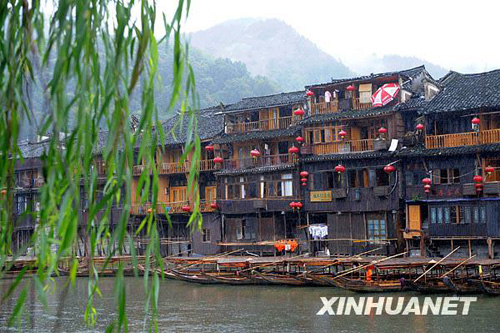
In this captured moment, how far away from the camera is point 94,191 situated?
507cm

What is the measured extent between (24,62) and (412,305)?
22710 mm

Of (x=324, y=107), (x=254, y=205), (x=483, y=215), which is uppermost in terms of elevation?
(x=324, y=107)

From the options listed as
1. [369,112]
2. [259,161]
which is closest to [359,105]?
[369,112]

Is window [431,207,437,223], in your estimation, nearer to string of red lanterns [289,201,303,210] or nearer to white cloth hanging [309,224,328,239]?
white cloth hanging [309,224,328,239]

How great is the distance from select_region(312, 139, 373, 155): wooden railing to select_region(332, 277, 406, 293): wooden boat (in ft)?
34.4

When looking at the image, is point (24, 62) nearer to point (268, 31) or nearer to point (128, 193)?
point (128, 193)

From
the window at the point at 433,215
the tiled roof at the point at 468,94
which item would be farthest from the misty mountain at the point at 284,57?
the window at the point at 433,215

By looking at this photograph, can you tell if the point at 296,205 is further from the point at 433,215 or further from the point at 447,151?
the point at 447,151

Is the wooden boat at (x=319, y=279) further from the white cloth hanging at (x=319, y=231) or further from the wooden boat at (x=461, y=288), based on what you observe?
the white cloth hanging at (x=319, y=231)

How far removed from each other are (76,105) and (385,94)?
111 ft

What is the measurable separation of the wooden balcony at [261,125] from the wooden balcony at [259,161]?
1837 millimetres

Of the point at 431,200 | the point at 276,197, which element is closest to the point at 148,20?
the point at 431,200

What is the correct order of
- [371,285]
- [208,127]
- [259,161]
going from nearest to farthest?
[371,285] → [259,161] → [208,127]

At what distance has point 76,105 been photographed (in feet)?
16.6
